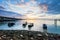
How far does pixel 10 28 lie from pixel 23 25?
0.17 meters

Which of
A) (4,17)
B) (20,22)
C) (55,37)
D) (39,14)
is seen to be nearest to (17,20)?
(20,22)

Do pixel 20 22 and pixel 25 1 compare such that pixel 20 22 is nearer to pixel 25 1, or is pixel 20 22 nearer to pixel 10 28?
pixel 10 28

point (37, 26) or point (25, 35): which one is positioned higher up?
point (37, 26)

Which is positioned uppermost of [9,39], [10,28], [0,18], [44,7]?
[44,7]

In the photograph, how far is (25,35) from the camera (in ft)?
5.44

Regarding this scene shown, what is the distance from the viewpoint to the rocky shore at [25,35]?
165 cm

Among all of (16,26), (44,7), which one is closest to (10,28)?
(16,26)

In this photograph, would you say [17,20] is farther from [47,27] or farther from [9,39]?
[47,27]

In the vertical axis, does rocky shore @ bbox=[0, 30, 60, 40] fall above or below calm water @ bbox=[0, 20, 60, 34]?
below

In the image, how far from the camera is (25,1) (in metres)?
1.67

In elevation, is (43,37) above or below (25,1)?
below

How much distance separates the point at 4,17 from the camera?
1.69 meters

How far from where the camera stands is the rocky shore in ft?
5.41

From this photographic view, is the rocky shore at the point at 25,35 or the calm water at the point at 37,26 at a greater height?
the calm water at the point at 37,26
